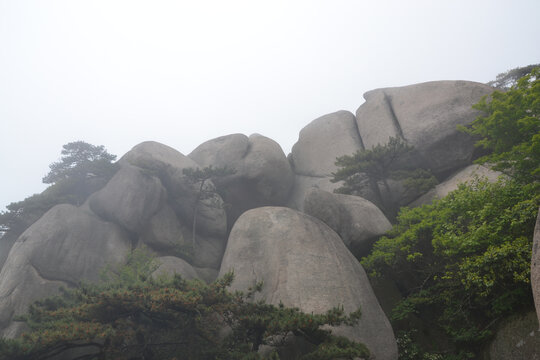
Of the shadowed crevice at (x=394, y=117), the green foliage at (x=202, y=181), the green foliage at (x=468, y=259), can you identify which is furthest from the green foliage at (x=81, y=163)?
the shadowed crevice at (x=394, y=117)

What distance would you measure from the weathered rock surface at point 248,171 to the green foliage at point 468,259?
9.43 m

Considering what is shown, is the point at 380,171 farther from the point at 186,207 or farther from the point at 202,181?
the point at 186,207

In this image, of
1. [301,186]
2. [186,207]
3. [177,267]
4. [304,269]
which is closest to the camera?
[304,269]

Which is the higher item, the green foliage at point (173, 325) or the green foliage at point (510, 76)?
the green foliage at point (510, 76)

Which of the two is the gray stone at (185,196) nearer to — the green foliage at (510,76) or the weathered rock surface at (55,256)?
the weathered rock surface at (55,256)

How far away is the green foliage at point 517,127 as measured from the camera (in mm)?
9383

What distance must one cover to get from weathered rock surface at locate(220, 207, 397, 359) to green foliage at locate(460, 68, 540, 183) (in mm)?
5654

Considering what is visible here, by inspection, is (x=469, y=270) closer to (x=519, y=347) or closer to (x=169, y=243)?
(x=519, y=347)

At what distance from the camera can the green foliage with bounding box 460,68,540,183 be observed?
369 inches

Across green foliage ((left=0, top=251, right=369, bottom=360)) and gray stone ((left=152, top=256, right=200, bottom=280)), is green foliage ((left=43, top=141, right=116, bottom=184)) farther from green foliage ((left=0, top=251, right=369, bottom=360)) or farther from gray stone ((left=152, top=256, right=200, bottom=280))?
green foliage ((left=0, top=251, right=369, bottom=360))

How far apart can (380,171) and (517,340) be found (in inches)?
376

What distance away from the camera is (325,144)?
22.3 m

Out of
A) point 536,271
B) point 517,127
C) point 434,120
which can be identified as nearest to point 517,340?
point 536,271

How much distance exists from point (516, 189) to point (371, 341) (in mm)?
5472
